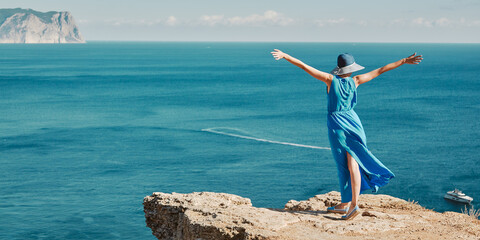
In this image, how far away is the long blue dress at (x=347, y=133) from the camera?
29.9 feet

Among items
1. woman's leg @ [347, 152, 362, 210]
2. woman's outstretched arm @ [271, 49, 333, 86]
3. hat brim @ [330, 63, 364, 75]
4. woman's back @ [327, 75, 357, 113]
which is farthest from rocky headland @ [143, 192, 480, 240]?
hat brim @ [330, 63, 364, 75]

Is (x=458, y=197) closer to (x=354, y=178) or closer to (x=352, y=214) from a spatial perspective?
(x=354, y=178)

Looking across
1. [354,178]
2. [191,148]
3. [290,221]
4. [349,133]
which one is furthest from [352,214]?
[191,148]

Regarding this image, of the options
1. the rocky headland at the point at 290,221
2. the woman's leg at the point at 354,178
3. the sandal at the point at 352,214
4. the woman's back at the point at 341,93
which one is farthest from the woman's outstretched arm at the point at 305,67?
the rocky headland at the point at 290,221

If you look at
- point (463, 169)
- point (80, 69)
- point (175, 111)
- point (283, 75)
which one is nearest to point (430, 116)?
point (463, 169)

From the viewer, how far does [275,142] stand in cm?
6856

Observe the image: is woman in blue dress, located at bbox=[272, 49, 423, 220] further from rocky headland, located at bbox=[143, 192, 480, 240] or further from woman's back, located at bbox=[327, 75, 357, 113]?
rocky headland, located at bbox=[143, 192, 480, 240]

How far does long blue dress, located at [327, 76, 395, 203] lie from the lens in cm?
910

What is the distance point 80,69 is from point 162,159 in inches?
4619

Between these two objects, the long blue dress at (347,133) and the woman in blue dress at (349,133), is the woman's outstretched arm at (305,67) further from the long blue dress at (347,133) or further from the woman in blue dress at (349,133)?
the long blue dress at (347,133)

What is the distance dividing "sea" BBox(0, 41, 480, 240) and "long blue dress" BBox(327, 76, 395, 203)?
32.0m

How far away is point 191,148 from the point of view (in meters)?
65.6

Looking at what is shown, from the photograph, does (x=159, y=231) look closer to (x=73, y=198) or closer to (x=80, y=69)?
(x=73, y=198)

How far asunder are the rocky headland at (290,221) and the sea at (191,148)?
30.5 m
